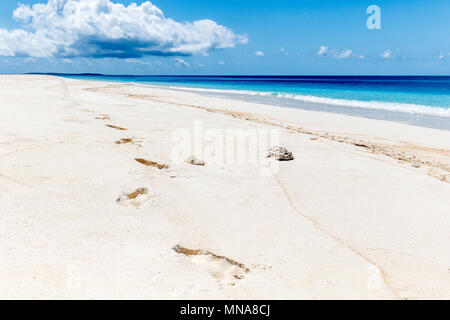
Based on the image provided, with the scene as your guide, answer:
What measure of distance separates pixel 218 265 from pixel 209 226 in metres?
0.56

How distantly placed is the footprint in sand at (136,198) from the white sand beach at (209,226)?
2cm

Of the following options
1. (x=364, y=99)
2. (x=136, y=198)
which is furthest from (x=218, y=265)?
(x=364, y=99)

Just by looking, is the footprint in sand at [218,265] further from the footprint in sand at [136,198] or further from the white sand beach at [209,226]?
Result: the footprint in sand at [136,198]

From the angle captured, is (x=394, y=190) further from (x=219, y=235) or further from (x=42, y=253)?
(x=42, y=253)

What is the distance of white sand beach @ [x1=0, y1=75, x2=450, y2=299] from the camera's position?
6.75ft

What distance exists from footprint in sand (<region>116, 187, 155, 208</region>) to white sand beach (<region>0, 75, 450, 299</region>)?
2cm

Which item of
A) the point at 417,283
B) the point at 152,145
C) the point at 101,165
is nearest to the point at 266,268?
the point at 417,283

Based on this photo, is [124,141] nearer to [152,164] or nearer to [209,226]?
[152,164]

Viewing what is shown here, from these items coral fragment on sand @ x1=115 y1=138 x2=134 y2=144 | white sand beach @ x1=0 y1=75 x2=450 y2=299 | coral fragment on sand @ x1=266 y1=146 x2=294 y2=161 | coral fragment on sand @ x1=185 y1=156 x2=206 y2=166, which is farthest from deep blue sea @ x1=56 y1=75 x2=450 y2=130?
coral fragment on sand @ x1=115 y1=138 x2=134 y2=144

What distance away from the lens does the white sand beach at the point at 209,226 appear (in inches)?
81.0

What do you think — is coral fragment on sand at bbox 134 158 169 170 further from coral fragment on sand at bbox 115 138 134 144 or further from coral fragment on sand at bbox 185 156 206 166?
coral fragment on sand at bbox 115 138 134 144

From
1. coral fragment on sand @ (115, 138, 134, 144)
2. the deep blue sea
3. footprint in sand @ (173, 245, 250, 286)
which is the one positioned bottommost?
footprint in sand @ (173, 245, 250, 286)

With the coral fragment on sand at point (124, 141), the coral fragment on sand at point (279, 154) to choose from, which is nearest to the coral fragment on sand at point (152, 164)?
the coral fragment on sand at point (124, 141)

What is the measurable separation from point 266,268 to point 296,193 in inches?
64.9
